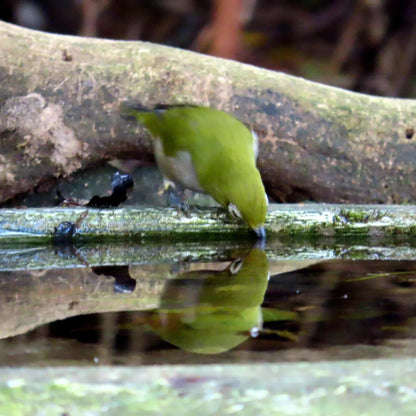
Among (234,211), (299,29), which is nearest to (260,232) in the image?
(234,211)

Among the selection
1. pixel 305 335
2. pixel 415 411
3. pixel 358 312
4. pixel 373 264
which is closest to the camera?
pixel 415 411

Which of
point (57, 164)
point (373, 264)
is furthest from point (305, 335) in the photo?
point (57, 164)

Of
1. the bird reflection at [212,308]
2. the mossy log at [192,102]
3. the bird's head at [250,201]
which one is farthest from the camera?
the mossy log at [192,102]

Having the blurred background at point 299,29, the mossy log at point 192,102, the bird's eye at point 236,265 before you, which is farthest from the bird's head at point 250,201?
the blurred background at point 299,29

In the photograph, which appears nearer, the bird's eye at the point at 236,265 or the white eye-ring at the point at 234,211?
the bird's eye at the point at 236,265

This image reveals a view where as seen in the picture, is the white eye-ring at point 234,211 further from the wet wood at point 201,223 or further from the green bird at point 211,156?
the wet wood at point 201,223

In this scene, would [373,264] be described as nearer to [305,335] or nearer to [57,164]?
[305,335]

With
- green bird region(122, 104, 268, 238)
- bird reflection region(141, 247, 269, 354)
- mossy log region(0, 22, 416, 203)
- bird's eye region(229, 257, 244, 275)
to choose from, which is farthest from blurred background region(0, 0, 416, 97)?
bird reflection region(141, 247, 269, 354)
